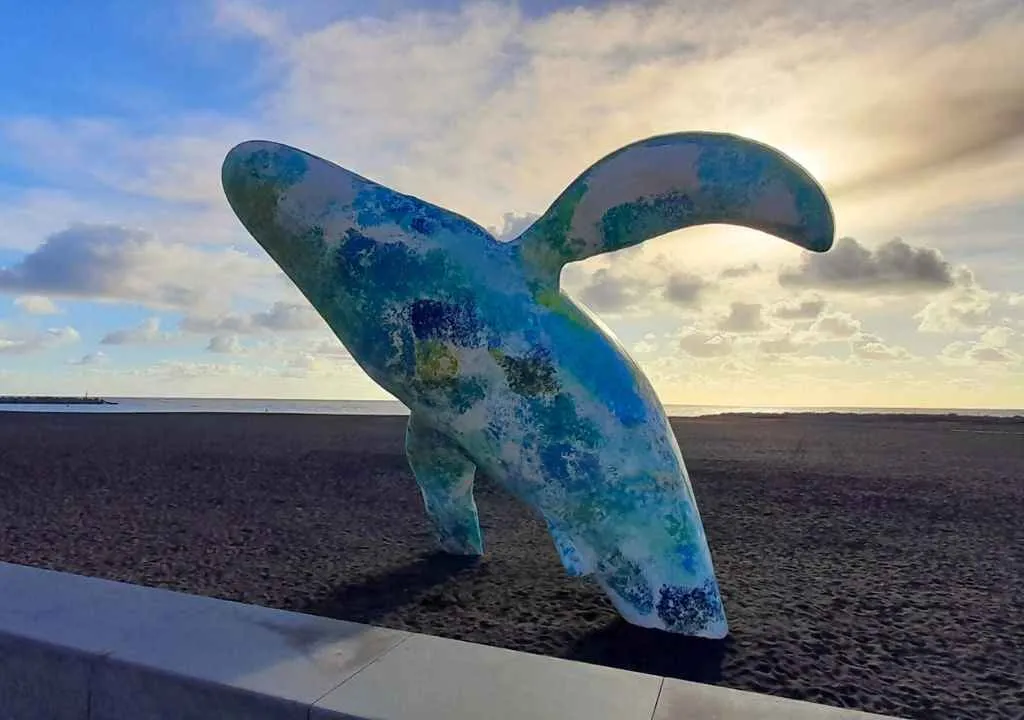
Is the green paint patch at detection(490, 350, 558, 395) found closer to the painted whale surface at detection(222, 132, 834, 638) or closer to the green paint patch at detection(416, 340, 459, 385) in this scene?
the painted whale surface at detection(222, 132, 834, 638)

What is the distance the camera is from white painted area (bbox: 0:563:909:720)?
288 cm

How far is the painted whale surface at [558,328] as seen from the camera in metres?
4.16

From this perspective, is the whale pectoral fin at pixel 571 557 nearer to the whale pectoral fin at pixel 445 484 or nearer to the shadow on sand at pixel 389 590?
the shadow on sand at pixel 389 590

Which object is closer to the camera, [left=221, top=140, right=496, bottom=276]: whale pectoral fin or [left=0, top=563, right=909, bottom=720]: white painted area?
[left=0, top=563, right=909, bottom=720]: white painted area

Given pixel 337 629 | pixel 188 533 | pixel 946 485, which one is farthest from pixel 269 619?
pixel 946 485

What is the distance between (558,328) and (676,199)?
0.94m

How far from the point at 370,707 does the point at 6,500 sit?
27.2 ft

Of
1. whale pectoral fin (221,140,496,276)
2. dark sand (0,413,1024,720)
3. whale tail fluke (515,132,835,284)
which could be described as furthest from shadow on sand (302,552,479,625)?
whale tail fluke (515,132,835,284)

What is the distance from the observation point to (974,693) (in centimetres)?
372

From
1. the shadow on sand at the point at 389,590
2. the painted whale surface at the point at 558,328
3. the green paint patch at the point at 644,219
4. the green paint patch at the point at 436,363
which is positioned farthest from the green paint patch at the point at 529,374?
the shadow on sand at the point at 389,590

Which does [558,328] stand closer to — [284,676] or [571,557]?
[571,557]

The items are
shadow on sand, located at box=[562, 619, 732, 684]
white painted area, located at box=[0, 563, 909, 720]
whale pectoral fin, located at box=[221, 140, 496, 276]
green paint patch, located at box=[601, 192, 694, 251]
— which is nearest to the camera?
white painted area, located at box=[0, 563, 909, 720]

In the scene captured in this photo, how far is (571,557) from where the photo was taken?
425cm

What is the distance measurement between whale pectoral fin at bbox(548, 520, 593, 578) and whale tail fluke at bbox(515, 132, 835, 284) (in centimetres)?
145
